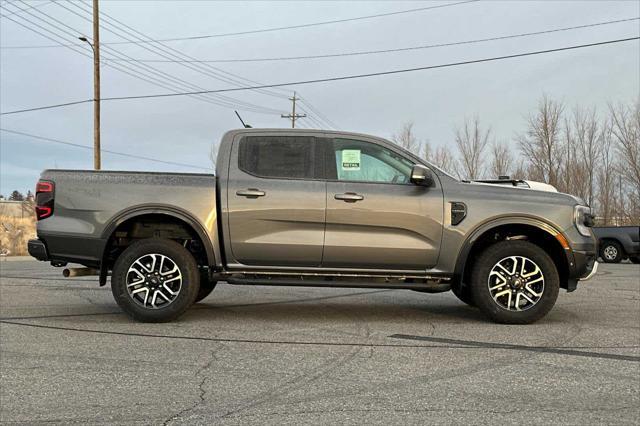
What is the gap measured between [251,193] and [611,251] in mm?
17402

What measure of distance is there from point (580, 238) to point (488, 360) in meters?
2.25

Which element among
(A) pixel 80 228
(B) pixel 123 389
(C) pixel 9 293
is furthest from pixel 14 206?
(B) pixel 123 389

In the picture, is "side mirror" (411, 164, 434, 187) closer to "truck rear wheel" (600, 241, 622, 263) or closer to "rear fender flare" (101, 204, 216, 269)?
"rear fender flare" (101, 204, 216, 269)

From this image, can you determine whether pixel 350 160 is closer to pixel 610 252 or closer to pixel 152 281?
pixel 152 281

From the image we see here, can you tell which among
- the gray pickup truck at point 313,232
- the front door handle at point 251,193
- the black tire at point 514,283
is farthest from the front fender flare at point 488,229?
the front door handle at point 251,193

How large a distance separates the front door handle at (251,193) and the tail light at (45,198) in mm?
2040

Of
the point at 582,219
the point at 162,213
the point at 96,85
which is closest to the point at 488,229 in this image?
the point at 582,219

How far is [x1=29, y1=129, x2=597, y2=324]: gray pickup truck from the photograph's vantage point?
5.96 m

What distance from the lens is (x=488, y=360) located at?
4.65m

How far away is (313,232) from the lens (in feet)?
19.6

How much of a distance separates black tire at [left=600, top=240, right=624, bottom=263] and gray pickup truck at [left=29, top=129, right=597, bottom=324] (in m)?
15.0

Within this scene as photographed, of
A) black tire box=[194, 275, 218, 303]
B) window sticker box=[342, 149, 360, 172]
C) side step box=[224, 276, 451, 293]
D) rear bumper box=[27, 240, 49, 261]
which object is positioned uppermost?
window sticker box=[342, 149, 360, 172]

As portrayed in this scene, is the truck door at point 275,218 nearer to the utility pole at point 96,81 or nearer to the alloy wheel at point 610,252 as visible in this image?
the alloy wheel at point 610,252

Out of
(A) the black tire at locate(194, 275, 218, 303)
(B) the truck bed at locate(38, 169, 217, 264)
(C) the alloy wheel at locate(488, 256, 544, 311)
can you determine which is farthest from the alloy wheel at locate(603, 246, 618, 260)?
(B) the truck bed at locate(38, 169, 217, 264)
